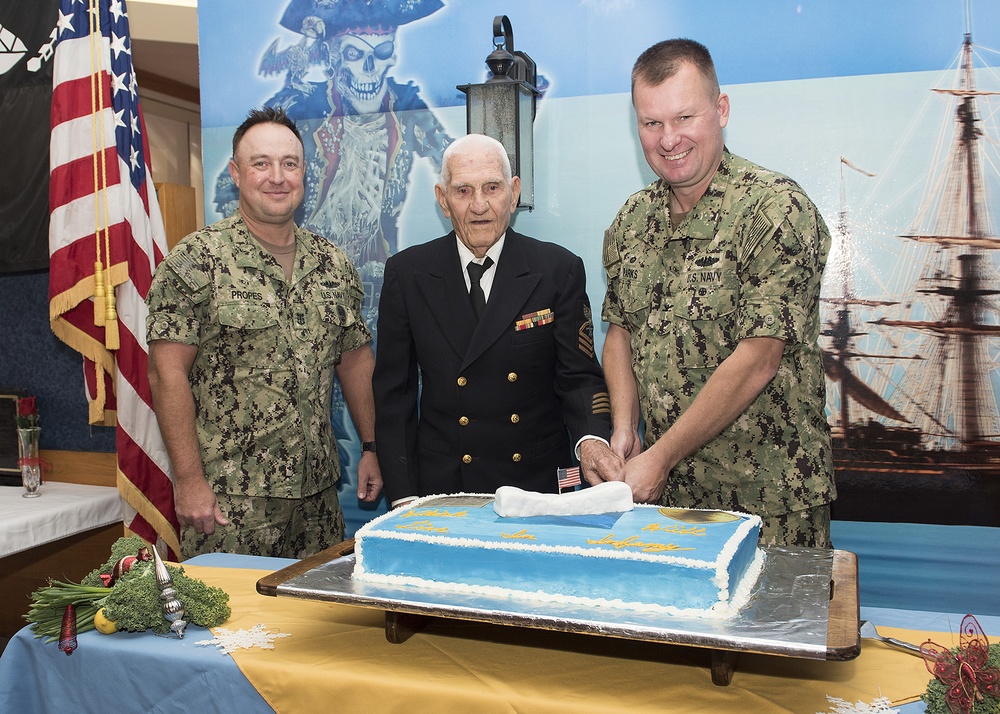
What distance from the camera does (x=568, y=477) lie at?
264 cm

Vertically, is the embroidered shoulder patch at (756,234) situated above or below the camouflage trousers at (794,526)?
above

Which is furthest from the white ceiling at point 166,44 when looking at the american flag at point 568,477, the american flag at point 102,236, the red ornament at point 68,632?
the red ornament at point 68,632

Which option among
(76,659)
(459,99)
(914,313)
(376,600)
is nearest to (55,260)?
(459,99)

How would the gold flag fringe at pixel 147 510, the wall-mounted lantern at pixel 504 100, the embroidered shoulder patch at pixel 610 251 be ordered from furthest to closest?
the gold flag fringe at pixel 147 510 < the wall-mounted lantern at pixel 504 100 < the embroidered shoulder patch at pixel 610 251

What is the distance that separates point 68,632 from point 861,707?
1.47 metres

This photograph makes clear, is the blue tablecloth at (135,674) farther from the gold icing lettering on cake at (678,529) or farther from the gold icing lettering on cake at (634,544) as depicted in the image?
the gold icing lettering on cake at (634,544)

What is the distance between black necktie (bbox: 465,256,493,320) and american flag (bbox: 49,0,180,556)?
1.89 m

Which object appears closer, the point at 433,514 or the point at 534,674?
the point at 534,674

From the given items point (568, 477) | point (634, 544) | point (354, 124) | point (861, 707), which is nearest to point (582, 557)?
point (634, 544)

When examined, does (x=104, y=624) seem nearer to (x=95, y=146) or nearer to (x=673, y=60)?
(x=673, y=60)

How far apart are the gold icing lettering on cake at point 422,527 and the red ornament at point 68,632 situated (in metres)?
0.68

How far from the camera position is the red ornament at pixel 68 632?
167cm

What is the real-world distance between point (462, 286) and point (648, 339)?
2.08 ft

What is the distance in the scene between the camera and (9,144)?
4348 millimetres
